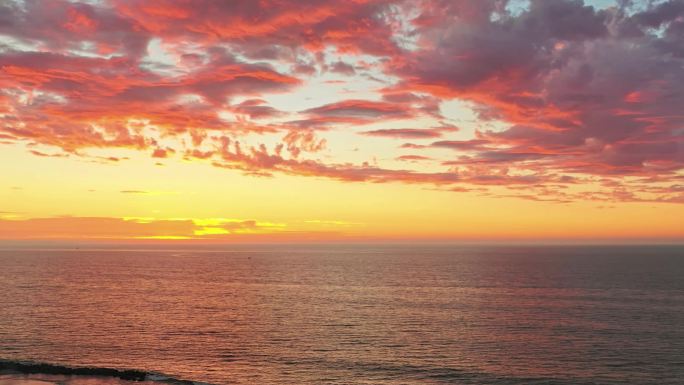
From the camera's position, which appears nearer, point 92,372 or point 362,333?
point 92,372

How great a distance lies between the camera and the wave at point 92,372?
5709 cm

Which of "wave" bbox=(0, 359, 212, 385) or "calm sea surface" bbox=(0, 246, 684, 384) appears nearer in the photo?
"wave" bbox=(0, 359, 212, 385)

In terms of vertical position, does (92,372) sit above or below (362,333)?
above

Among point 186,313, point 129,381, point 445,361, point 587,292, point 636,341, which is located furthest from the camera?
point 587,292

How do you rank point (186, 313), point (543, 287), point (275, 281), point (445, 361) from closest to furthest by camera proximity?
point (445, 361) → point (186, 313) → point (543, 287) → point (275, 281)

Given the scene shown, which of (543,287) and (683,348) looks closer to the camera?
(683,348)

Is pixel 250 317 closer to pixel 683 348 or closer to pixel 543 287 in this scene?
pixel 683 348

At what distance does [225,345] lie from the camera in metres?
75.9

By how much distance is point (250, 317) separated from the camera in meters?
98.8

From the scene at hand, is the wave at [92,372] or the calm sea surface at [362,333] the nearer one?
the wave at [92,372]

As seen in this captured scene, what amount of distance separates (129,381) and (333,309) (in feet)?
186

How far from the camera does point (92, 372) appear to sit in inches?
2318

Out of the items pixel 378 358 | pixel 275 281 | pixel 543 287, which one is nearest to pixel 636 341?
pixel 378 358

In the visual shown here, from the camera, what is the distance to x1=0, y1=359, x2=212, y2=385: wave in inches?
2248
